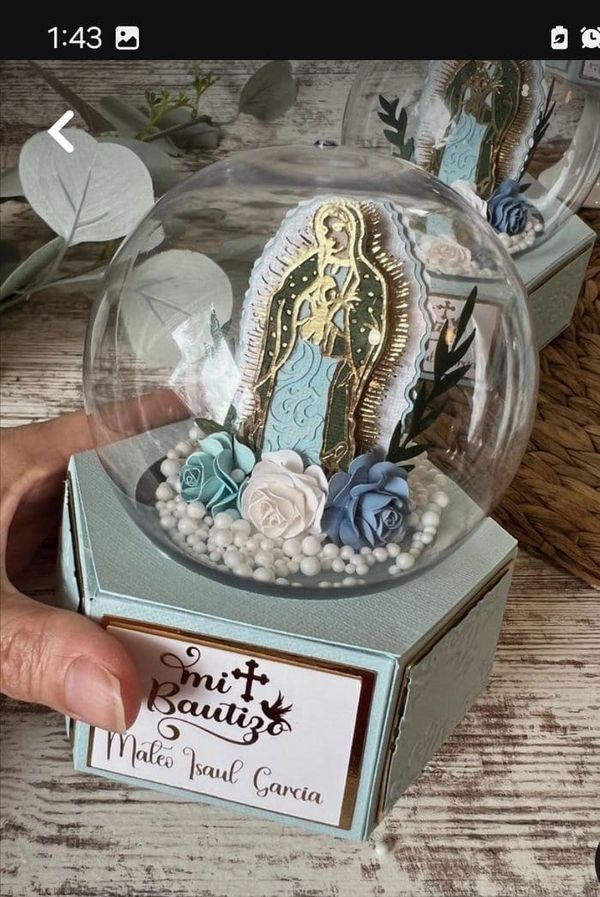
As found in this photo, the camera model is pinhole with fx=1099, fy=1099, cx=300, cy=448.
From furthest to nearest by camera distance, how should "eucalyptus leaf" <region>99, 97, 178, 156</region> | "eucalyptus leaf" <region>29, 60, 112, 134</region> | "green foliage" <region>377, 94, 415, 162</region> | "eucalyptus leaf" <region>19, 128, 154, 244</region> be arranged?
"eucalyptus leaf" <region>99, 97, 178, 156</region> → "eucalyptus leaf" <region>29, 60, 112, 134</region> → "green foliage" <region>377, 94, 415, 162</region> → "eucalyptus leaf" <region>19, 128, 154, 244</region>

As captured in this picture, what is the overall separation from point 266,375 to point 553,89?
529 millimetres

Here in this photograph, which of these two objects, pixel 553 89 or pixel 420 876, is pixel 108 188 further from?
pixel 420 876

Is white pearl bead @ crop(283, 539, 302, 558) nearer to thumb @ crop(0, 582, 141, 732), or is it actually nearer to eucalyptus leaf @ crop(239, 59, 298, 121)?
thumb @ crop(0, 582, 141, 732)

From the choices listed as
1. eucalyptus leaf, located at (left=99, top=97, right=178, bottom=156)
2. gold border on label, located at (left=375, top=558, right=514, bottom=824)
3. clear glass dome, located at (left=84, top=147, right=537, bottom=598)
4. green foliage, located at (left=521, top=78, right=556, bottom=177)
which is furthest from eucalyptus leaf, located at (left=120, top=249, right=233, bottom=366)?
eucalyptus leaf, located at (left=99, top=97, right=178, bottom=156)

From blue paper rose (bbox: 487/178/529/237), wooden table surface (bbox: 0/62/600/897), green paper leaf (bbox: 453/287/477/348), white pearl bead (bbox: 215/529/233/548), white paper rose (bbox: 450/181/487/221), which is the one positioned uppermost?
green paper leaf (bbox: 453/287/477/348)

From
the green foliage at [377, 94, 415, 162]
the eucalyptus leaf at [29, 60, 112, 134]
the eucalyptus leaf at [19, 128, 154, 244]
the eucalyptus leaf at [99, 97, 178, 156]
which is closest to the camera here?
the eucalyptus leaf at [19, 128, 154, 244]

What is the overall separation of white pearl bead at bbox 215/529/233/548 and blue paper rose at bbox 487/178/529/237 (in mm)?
496

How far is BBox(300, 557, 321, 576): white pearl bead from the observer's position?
0.59 meters

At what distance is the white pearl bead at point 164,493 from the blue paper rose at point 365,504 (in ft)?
0.31

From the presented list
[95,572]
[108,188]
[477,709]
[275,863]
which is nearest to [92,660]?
[95,572]

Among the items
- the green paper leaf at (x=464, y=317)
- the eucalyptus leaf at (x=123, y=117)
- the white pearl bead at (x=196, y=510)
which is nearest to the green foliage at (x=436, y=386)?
the green paper leaf at (x=464, y=317)

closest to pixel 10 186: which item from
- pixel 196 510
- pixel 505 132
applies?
pixel 505 132

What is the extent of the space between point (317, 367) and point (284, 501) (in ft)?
0.24
